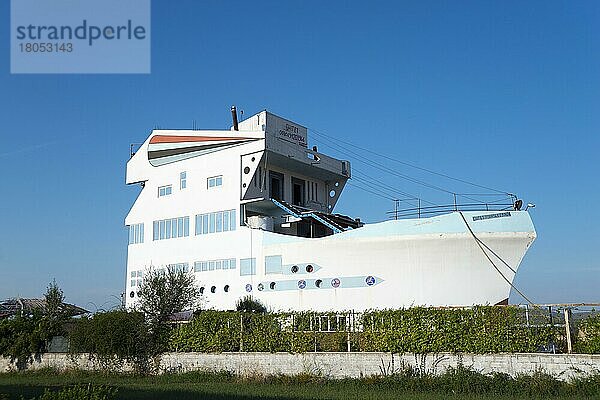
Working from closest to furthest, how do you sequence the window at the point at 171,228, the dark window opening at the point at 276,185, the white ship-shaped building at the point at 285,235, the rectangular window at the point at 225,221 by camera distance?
the white ship-shaped building at the point at 285,235, the rectangular window at the point at 225,221, the dark window opening at the point at 276,185, the window at the point at 171,228

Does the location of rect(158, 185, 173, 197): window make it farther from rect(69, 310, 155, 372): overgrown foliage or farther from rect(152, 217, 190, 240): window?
rect(69, 310, 155, 372): overgrown foliage

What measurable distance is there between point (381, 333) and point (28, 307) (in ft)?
79.2

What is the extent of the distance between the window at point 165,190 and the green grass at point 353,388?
1595 centimetres

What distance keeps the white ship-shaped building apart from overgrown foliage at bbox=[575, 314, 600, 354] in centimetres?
900

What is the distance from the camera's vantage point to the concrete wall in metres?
17.6

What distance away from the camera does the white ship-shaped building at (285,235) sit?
27.7 m

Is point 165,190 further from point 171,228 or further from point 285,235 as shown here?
point 285,235

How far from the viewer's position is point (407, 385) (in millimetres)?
18484

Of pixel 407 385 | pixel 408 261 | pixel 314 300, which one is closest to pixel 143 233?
pixel 314 300

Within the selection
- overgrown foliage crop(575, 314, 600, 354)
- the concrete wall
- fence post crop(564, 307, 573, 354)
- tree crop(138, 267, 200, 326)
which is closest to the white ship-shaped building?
tree crop(138, 267, 200, 326)

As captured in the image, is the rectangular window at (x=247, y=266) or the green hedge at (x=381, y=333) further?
the rectangular window at (x=247, y=266)

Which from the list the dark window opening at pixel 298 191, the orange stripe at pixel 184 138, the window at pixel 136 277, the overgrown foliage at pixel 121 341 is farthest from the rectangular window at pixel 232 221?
the overgrown foliage at pixel 121 341

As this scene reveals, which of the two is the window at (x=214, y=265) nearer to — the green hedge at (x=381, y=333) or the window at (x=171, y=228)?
the window at (x=171, y=228)

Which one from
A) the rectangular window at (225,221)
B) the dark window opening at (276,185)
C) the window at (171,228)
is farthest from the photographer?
the window at (171,228)
